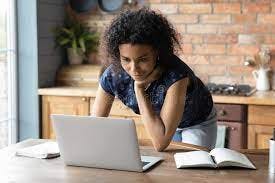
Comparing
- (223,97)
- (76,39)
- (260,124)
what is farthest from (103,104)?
(76,39)

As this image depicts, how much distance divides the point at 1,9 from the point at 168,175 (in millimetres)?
2719

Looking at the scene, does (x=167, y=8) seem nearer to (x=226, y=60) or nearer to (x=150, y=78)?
(x=226, y=60)

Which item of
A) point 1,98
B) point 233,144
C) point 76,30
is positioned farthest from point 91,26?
point 233,144

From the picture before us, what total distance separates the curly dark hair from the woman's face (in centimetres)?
2

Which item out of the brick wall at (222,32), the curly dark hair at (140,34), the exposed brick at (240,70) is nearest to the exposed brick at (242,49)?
the brick wall at (222,32)

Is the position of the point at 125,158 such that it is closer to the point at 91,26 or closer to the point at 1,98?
the point at 1,98

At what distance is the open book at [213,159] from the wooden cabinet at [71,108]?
187 cm

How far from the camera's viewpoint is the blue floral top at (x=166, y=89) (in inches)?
94.2

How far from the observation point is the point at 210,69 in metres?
4.36

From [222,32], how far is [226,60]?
230mm

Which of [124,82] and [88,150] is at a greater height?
[124,82]

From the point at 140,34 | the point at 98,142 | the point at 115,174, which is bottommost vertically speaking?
the point at 115,174

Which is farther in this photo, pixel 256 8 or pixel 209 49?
pixel 209 49

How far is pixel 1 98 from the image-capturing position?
4.25 meters
